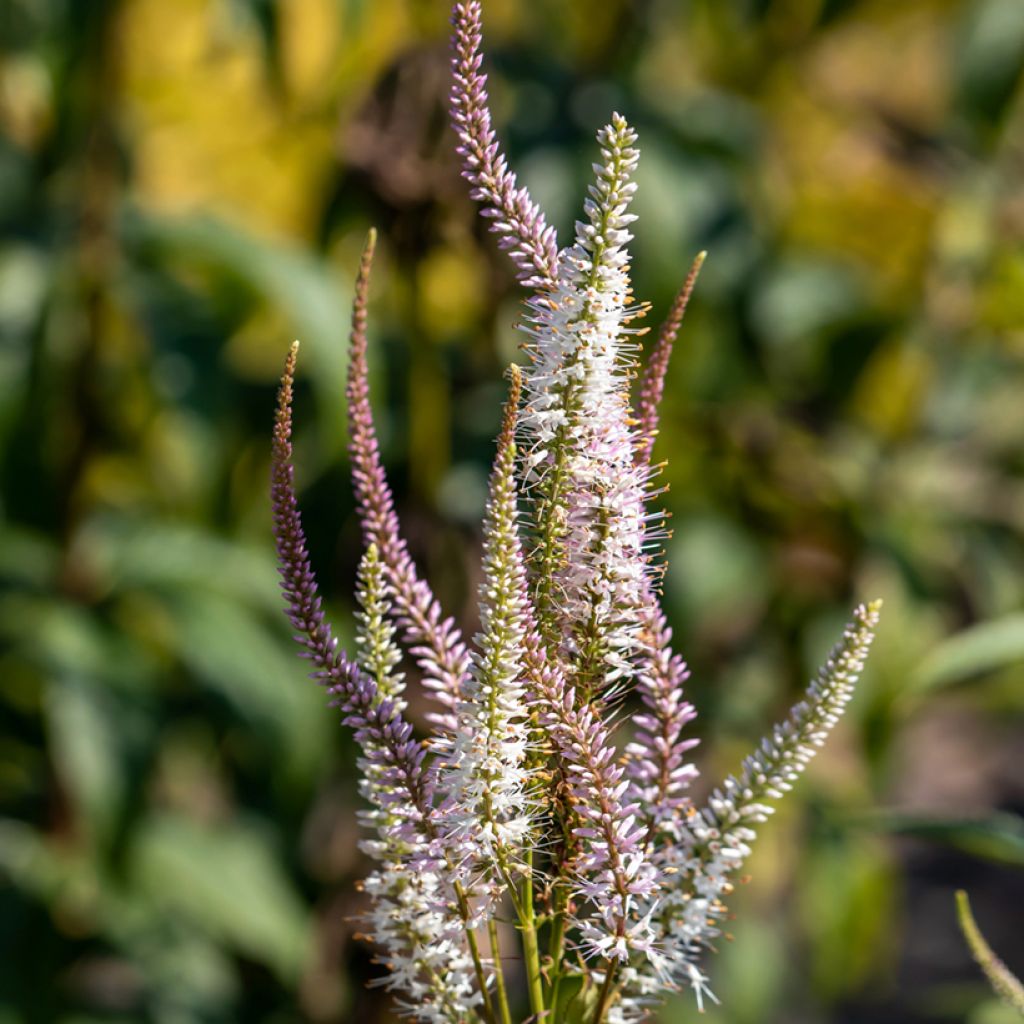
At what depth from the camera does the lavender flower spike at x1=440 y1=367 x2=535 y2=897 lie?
22.2 inches

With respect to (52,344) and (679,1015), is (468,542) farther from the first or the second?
(679,1015)

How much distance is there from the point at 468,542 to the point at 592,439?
1.43m

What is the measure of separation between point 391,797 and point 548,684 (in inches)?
4.2

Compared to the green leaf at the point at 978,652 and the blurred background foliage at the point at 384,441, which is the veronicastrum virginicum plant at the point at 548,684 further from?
the blurred background foliage at the point at 384,441

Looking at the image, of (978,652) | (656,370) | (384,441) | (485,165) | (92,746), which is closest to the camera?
(485,165)

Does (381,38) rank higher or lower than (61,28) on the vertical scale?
higher

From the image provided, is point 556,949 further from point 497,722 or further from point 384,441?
point 384,441

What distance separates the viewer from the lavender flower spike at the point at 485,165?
565 mm

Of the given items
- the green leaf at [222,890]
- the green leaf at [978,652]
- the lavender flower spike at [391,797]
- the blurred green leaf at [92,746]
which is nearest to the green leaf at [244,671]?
the blurred green leaf at [92,746]

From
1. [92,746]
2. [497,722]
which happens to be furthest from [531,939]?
[92,746]

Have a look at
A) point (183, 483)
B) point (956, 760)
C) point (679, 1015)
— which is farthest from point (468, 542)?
point (956, 760)

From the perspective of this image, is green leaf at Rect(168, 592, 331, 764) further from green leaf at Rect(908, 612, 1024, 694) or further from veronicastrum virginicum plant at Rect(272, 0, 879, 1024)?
veronicastrum virginicum plant at Rect(272, 0, 879, 1024)

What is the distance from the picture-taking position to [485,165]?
22.8 inches

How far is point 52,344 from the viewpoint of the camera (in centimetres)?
184
